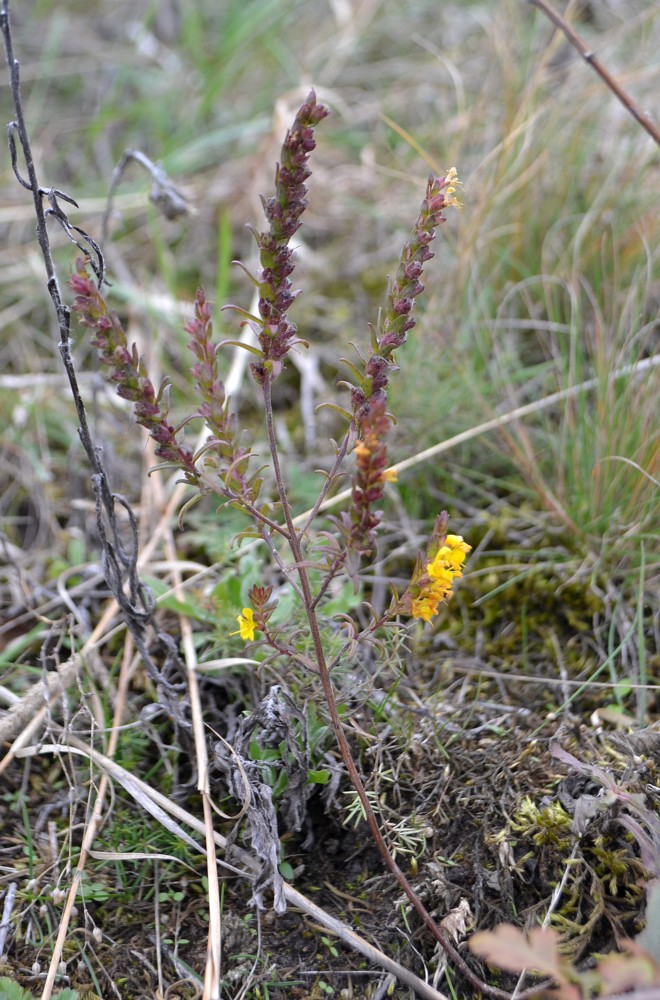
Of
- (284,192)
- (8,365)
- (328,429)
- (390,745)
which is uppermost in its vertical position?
(8,365)

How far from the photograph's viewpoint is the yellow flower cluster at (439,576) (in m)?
1.21

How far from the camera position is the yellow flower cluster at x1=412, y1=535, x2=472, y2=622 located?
1211 millimetres

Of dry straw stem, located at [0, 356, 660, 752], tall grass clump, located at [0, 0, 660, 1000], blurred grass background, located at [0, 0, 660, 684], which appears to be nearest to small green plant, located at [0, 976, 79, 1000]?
tall grass clump, located at [0, 0, 660, 1000]

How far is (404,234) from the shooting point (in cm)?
301

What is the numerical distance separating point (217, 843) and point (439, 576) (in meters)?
0.69

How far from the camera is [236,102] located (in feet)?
12.5

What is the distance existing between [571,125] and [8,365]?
211cm

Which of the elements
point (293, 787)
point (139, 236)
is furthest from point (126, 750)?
point (139, 236)

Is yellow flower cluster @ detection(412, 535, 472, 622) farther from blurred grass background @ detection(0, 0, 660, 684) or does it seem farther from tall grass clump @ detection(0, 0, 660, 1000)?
blurred grass background @ detection(0, 0, 660, 684)

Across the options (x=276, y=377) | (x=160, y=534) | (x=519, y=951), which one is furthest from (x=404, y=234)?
(x=519, y=951)

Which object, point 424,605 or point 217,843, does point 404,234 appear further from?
point 217,843

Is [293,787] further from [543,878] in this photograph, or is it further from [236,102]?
[236,102]

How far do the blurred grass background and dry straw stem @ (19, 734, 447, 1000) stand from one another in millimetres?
667

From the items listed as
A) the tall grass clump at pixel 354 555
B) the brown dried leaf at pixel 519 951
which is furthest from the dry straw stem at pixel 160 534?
the brown dried leaf at pixel 519 951
